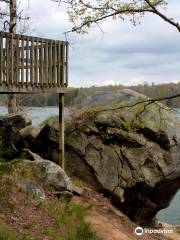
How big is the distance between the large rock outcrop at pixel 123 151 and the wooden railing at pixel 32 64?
6.32ft

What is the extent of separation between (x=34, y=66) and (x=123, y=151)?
14.7 ft

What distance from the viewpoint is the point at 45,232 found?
34.3 ft

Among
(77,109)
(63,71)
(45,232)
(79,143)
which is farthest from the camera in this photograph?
(77,109)

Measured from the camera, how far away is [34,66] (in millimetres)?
13359

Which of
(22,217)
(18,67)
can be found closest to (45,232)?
(22,217)

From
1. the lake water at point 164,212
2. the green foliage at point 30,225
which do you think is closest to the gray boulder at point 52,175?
the green foliage at point 30,225

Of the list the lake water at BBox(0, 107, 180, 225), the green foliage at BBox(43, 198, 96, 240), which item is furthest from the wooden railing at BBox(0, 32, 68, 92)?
the lake water at BBox(0, 107, 180, 225)

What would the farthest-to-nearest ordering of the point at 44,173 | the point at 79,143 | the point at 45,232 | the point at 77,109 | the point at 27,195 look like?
the point at 77,109 < the point at 79,143 < the point at 44,173 < the point at 27,195 < the point at 45,232

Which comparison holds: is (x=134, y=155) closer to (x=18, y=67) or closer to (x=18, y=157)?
(x=18, y=157)

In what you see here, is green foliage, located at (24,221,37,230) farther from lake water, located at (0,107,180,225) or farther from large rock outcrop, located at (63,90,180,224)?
lake water, located at (0,107,180,225)

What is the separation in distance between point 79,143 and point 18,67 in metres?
4.02

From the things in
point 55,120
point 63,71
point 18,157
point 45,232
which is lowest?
point 45,232

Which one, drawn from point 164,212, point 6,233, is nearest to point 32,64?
point 6,233

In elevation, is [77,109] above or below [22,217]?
above
